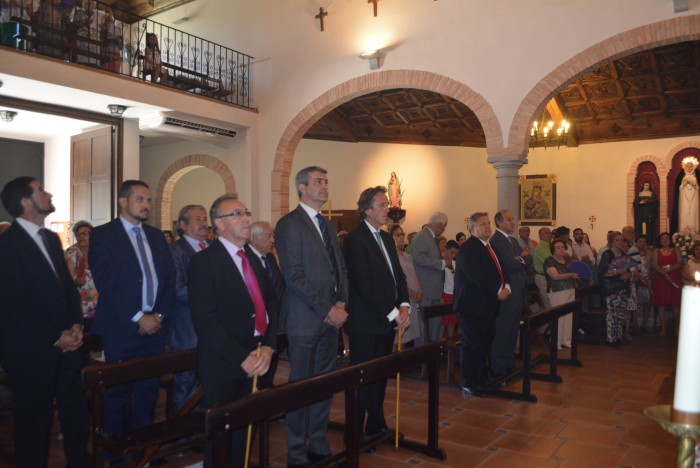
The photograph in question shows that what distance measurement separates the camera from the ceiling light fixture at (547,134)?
11.6 m

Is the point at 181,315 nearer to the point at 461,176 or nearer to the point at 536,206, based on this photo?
the point at 461,176

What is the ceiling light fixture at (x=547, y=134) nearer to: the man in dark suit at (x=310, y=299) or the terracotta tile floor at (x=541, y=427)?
the terracotta tile floor at (x=541, y=427)

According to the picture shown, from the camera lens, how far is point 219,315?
2709 millimetres

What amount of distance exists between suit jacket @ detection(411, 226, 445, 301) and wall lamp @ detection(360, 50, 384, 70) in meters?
3.75

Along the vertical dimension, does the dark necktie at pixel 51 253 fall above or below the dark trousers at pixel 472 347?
above

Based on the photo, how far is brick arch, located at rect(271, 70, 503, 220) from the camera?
8.03 m

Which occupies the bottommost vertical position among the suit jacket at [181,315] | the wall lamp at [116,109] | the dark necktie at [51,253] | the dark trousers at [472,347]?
the dark trousers at [472,347]

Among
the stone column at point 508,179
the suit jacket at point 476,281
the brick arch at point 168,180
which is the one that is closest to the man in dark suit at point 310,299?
the suit jacket at point 476,281

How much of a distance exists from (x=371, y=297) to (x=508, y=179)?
15.8ft

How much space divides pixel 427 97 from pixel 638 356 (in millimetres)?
7046

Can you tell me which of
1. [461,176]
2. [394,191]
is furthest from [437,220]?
[461,176]

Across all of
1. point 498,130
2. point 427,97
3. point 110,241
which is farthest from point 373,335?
point 427,97

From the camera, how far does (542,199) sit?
13.4m

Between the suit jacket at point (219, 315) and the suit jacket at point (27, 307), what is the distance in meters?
0.86
